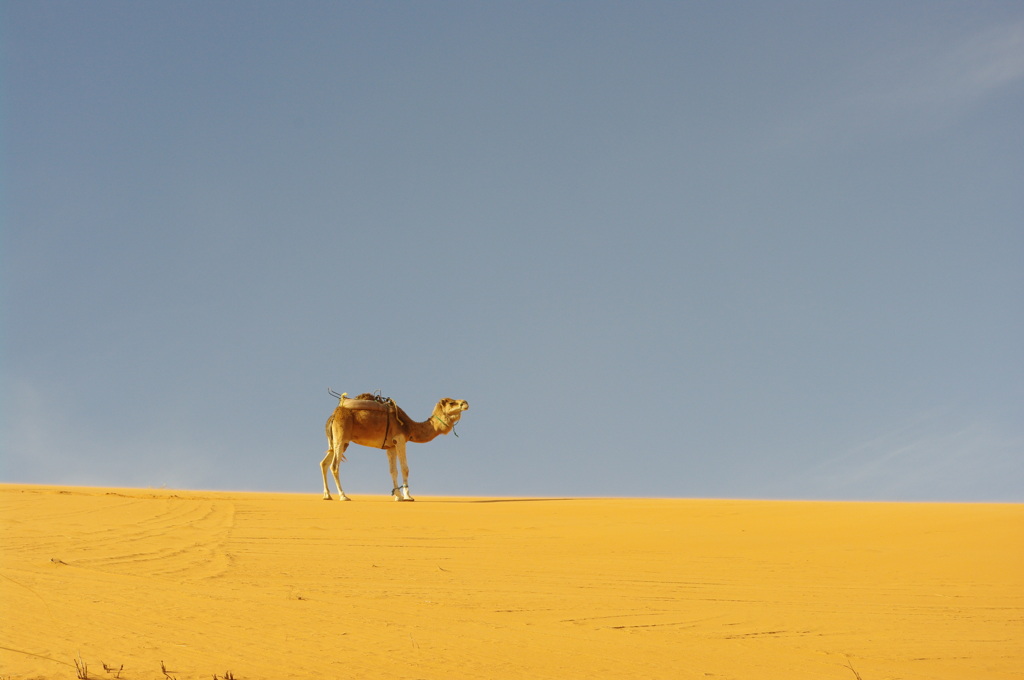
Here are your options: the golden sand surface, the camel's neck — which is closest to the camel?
the camel's neck

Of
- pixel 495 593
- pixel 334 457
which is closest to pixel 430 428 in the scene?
pixel 334 457

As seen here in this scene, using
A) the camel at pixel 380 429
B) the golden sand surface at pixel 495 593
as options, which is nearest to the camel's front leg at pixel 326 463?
the camel at pixel 380 429

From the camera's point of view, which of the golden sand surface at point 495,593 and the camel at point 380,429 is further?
the camel at point 380,429

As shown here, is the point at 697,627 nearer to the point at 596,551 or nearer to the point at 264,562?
the point at 596,551

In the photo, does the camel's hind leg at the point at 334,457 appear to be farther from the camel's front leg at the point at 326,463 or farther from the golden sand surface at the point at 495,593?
the golden sand surface at the point at 495,593

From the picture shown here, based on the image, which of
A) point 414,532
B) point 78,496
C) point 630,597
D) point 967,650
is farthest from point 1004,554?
point 78,496

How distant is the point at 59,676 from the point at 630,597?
6.53m

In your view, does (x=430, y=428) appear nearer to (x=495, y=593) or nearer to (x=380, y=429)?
(x=380, y=429)

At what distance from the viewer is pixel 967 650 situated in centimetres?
1041

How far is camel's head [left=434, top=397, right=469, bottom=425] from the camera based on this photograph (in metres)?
23.7

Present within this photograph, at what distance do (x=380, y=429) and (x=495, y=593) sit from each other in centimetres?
1164

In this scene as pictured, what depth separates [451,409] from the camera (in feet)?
78.0

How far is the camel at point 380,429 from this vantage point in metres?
22.4

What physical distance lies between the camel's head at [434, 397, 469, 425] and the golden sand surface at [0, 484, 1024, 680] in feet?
17.6
